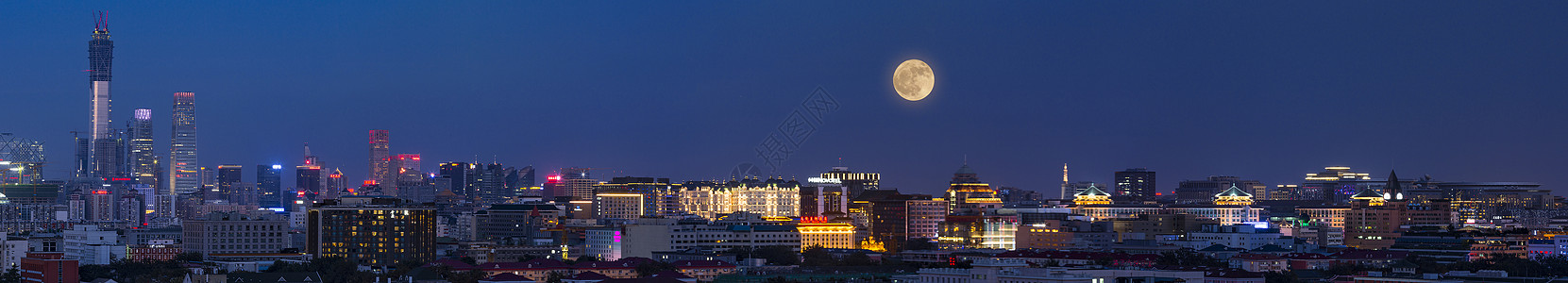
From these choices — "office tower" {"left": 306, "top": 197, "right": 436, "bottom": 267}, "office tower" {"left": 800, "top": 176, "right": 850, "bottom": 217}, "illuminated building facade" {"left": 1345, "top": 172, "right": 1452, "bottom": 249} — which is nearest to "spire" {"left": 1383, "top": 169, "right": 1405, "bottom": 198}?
"illuminated building facade" {"left": 1345, "top": 172, "right": 1452, "bottom": 249}

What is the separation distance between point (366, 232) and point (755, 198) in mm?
59747

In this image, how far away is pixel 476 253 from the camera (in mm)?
148750

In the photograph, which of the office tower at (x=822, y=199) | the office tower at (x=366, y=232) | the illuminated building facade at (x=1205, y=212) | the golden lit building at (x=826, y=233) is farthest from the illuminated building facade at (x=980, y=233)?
the office tower at (x=366, y=232)

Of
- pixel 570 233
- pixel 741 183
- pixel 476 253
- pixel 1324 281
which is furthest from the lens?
pixel 741 183

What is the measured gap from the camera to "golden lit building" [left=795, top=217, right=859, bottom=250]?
152500mm

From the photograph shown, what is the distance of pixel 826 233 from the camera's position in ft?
508

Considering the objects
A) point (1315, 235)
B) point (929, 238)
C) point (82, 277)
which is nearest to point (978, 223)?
point (929, 238)

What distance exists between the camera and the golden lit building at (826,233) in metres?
152

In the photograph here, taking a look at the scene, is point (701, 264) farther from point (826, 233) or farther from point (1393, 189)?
point (1393, 189)

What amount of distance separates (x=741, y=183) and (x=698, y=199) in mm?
7047

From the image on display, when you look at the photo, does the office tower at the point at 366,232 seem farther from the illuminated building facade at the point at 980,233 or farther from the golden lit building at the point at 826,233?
the illuminated building facade at the point at 980,233

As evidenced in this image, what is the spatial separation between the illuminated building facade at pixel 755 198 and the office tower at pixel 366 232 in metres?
52.1

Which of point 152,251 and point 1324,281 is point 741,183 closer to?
point 152,251

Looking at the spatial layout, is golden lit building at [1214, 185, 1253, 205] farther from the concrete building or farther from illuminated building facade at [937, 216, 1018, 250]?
the concrete building
